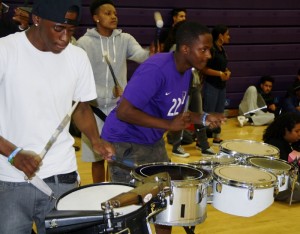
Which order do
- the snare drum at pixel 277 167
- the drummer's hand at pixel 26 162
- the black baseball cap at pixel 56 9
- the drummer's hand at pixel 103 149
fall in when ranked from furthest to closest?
the snare drum at pixel 277 167, the drummer's hand at pixel 103 149, the black baseball cap at pixel 56 9, the drummer's hand at pixel 26 162

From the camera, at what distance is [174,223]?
8.11 ft

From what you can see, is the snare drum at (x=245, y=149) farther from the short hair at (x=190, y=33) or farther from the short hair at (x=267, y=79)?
the short hair at (x=267, y=79)

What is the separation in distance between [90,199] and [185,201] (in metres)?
0.66

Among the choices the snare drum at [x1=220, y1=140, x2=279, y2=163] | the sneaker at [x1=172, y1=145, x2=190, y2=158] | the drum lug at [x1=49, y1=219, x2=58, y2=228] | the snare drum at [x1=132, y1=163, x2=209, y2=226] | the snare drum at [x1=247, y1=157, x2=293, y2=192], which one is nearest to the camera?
the drum lug at [x1=49, y1=219, x2=58, y2=228]

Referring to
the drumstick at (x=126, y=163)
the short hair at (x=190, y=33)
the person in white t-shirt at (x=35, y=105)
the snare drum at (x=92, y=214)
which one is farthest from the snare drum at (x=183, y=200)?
the short hair at (x=190, y=33)

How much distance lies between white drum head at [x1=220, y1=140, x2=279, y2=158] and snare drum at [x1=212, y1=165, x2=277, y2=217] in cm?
45

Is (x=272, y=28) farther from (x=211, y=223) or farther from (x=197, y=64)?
(x=197, y=64)

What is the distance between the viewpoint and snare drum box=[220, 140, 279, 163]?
319 cm

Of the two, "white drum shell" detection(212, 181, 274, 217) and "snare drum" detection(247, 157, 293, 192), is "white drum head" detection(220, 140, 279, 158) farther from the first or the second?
"white drum shell" detection(212, 181, 274, 217)

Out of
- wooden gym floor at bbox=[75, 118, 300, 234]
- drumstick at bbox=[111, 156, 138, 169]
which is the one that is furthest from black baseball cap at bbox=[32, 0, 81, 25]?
wooden gym floor at bbox=[75, 118, 300, 234]

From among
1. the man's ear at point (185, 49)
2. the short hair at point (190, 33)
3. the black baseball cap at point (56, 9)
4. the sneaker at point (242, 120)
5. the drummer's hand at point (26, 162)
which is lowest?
the sneaker at point (242, 120)

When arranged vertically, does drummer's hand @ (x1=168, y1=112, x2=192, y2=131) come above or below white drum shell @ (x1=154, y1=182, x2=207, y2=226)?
above

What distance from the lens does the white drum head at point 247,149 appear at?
10.5 ft

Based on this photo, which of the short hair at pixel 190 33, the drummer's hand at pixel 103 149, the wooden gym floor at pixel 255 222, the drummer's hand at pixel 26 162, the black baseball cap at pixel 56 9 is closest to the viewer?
the drummer's hand at pixel 26 162
